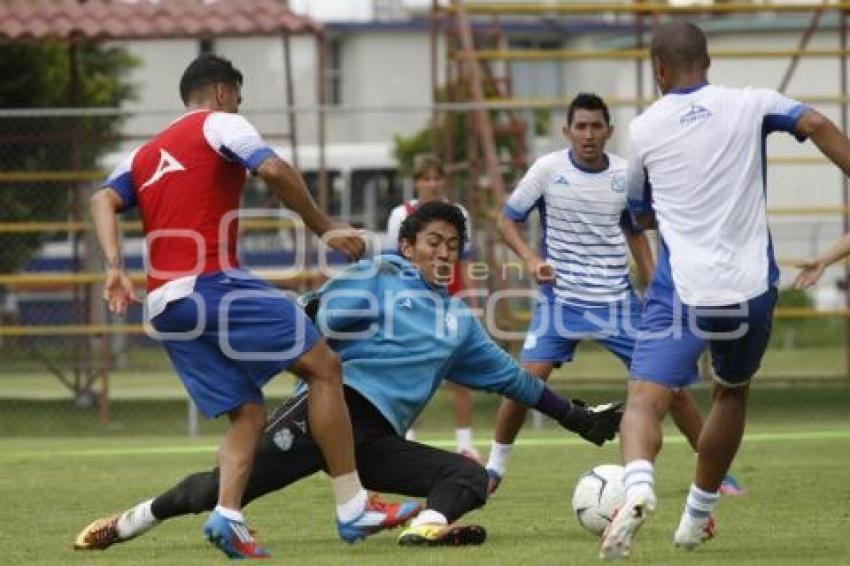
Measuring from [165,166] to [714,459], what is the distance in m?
2.37

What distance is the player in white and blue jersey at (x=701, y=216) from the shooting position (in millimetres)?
8078

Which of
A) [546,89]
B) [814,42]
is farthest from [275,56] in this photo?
[814,42]

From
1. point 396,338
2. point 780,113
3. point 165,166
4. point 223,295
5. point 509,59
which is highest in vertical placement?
point 509,59

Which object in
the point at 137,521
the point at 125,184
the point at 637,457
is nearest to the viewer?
the point at 637,457

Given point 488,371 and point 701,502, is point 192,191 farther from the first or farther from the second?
point 701,502

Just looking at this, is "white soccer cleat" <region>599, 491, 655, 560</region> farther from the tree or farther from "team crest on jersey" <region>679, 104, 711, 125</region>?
the tree

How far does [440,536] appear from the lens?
8570 millimetres

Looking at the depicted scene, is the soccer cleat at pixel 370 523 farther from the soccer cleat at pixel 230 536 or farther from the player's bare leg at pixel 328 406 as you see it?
the soccer cleat at pixel 230 536

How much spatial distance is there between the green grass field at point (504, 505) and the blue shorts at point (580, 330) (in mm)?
727

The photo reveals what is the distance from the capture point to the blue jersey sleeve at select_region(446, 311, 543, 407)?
8.89m

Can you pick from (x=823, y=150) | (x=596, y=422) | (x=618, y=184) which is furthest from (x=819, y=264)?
(x=618, y=184)

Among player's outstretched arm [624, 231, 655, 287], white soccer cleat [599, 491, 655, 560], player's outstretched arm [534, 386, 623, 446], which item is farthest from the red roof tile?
white soccer cleat [599, 491, 655, 560]

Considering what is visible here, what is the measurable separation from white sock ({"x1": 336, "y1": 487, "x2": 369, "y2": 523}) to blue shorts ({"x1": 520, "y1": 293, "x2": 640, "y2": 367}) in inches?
133

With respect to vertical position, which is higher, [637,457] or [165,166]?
[165,166]
